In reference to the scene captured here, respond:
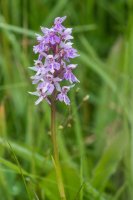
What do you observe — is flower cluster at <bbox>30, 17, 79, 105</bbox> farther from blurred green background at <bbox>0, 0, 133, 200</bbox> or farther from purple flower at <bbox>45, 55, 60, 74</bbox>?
blurred green background at <bbox>0, 0, 133, 200</bbox>

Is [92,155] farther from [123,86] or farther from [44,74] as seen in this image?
[44,74]

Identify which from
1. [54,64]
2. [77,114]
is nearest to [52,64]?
[54,64]

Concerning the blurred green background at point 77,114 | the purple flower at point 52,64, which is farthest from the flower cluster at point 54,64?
the blurred green background at point 77,114

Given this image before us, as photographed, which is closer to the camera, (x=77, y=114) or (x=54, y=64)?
(x=54, y=64)

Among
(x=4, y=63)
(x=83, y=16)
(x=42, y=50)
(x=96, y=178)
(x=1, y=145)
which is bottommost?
(x=96, y=178)

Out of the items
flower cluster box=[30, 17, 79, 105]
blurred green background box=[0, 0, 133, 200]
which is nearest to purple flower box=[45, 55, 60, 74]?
flower cluster box=[30, 17, 79, 105]

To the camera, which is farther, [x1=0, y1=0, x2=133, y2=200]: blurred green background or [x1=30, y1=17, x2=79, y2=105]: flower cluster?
[x1=0, y1=0, x2=133, y2=200]: blurred green background

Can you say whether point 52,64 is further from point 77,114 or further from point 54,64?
point 77,114

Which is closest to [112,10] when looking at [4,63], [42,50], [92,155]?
[4,63]
